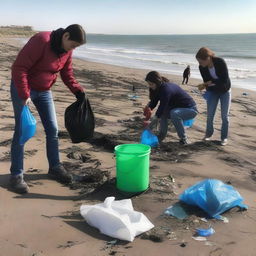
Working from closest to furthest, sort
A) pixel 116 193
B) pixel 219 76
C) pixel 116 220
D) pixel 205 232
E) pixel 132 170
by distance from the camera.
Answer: pixel 116 220
pixel 205 232
pixel 132 170
pixel 116 193
pixel 219 76

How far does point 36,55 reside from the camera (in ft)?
10.5

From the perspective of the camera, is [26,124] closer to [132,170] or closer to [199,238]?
[132,170]

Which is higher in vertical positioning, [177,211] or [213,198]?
[213,198]

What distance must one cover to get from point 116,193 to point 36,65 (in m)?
1.45

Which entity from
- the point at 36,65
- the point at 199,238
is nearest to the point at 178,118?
the point at 36,65

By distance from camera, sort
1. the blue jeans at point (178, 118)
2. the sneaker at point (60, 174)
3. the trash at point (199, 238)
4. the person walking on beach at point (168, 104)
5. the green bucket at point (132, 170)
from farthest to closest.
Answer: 1. the blue jeans at point (178, 118)
2. the person walking on beach at point (168, 104)
3. the sneaker at point (60, 174)
4. the green bucket at point (132, 170)
5. the trash at point (199, 238)

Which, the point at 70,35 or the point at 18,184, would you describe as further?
the point at 18,184

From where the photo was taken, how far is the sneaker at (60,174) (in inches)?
148

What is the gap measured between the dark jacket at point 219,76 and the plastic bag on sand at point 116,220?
2958mm

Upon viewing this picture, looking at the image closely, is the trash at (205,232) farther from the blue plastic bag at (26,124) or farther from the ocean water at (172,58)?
the ocean water at (172,58)

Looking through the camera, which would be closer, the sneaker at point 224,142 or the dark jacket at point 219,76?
the dark jacket at point 219,76

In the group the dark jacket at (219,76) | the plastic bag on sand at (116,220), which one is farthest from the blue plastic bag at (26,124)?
the dark jacket at (219,76)

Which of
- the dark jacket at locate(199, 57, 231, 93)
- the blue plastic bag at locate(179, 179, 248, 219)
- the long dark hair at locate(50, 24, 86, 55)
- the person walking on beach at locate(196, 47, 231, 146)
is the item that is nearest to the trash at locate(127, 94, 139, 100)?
the person walking on beach at locate(196, 47, 231, 146)

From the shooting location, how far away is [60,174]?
3779mm
